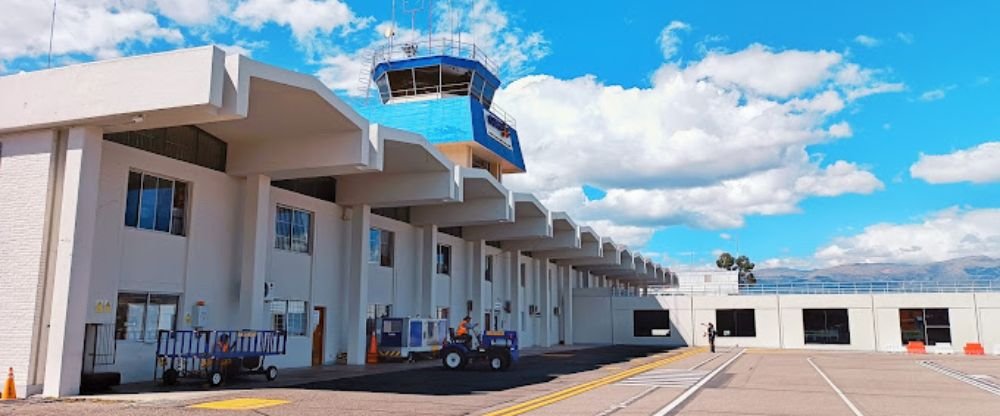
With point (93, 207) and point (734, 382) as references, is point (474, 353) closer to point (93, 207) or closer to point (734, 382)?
point (734, 382)

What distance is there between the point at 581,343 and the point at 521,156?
14.9 m

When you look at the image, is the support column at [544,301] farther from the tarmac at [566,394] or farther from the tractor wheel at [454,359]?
the tractor wheel at [454,359]

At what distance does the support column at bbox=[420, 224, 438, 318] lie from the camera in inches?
1239

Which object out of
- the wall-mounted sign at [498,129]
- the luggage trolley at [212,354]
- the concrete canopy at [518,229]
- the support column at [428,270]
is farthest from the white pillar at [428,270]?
the luggage trolley at [212,354]

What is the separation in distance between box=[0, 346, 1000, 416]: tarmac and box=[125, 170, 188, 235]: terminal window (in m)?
4.02

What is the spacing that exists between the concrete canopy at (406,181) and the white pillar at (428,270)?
5803 mm

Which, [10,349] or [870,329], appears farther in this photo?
[870,329]

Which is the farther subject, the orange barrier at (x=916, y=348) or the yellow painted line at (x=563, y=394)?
the orange barrier at (x=916, y=348)

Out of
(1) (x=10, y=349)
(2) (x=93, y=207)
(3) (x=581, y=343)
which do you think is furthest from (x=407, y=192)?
(3) (x=581, y=343)

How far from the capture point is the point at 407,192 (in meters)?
25.2

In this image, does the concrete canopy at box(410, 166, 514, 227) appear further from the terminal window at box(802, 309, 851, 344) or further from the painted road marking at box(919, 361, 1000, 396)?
the terminal window at box(802, 309, 851, 344)

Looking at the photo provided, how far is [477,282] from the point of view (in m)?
36.8

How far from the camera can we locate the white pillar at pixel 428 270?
31.5 meters

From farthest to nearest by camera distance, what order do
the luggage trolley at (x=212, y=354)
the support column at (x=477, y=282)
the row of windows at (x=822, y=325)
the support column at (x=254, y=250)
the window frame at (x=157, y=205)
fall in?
the row of windows at (x=822, y=325)
the support column at (x=477, y=282)
the support column at (x=254, y=250)
the window frame at (x=157, y=205)
the luggage trolley at (x=212, y=354)
